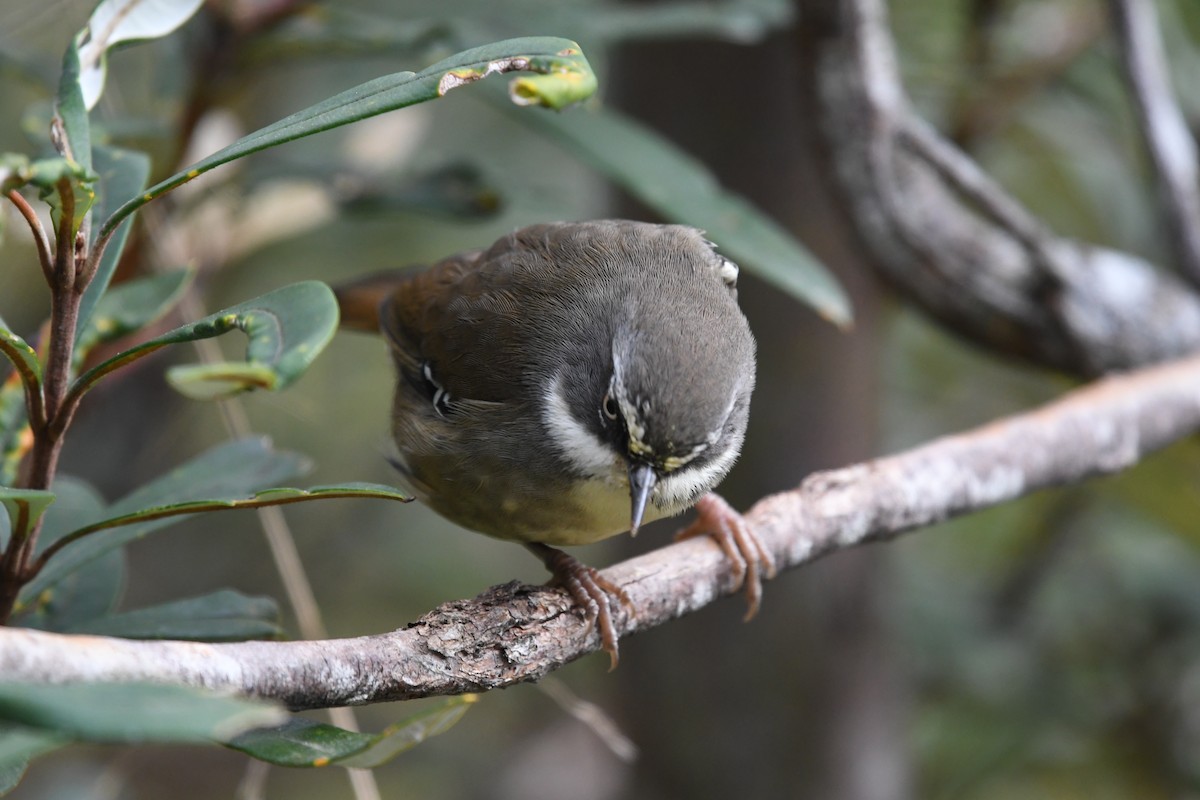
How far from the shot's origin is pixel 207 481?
7.20 feet

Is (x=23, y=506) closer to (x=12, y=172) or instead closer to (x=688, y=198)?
(x=12, y=172)

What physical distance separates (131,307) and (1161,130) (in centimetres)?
349

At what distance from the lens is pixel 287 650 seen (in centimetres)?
146

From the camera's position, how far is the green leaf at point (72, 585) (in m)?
2.04

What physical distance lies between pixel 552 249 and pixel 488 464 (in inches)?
22.9

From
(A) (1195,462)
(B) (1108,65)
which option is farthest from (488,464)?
(B) (1108,65)

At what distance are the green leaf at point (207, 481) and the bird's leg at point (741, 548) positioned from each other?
2.95ft

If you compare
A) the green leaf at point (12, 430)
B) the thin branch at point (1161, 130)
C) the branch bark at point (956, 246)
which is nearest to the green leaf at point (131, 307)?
the green leaf at point (12, 430)

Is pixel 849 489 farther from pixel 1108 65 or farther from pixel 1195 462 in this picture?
pixel 1108 65

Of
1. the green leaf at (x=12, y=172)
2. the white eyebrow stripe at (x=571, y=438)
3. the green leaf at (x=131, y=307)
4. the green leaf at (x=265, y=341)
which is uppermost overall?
the green leaf at (x=12, y=172)

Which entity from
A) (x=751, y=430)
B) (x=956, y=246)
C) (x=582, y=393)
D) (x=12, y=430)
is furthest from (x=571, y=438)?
(x=956, y=246)

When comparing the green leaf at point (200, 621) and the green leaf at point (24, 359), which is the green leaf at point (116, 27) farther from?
the green leaf at point (200, 621)

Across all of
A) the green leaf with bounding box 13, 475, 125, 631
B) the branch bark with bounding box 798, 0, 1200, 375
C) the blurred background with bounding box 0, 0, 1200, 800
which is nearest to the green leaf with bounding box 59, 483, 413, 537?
the green leaf with bounding box 13, 475, 125, 631

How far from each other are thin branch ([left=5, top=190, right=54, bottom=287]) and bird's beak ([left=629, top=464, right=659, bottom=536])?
44.9 inches
